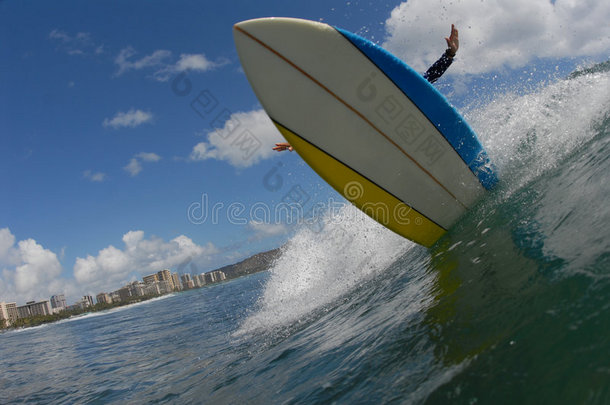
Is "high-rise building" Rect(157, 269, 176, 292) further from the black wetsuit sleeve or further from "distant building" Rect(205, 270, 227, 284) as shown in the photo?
the black wetsuit sleeve

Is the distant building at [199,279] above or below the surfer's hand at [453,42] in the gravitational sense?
below

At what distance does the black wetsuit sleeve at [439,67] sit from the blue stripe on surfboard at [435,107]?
51 centimetres

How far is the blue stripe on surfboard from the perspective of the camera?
520cm

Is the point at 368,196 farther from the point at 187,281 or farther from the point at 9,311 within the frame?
the point at 9,311

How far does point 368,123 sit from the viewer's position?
5371 mm

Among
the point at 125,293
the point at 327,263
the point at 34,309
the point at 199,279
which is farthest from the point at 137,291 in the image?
the point at 327,263

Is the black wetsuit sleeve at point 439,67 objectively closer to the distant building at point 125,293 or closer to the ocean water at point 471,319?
the ocean water at point 471,319

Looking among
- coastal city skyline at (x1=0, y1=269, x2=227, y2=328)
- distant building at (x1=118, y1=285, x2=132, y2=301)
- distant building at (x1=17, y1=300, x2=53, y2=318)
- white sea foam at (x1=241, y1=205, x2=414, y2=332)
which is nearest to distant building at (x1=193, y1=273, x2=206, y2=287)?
coastal city skyline at (x1=0, y1=269, x2=227, y2=328)

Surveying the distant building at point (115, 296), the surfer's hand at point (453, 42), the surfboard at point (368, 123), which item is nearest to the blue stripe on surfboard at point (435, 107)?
the surfboard at point (368, 123)

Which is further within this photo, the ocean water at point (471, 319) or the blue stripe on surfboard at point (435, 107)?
the blue stripe on surfboard at point (435, 107)

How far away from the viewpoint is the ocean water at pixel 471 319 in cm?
177

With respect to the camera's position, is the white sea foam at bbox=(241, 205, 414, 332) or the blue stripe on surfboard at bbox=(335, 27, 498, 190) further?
the white sea foam at bbox=(241, 205, 414, 332)

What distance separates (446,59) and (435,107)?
0.88 meters

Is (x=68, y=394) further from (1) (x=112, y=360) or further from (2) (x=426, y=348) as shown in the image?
(2) (x=426, y=348)
